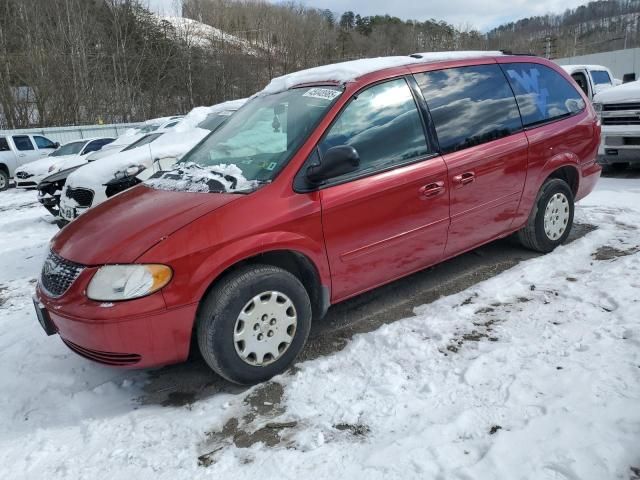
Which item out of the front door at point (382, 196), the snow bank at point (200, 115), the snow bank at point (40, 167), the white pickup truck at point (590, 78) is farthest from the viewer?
the snow bank at point (40, 167)

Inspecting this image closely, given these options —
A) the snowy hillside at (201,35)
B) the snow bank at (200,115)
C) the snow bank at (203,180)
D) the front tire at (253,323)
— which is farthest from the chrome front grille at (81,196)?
the snowy hillside at (201,35)

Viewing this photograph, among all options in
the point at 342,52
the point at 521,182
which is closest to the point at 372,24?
the point at 342,52

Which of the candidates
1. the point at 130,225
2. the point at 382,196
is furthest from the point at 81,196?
the point at 382,196

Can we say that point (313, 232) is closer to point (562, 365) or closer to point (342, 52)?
point (562, 365)

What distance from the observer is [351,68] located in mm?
3602

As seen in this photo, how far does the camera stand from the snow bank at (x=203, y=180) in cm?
310

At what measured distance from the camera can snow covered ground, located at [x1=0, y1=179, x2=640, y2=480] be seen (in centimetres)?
227

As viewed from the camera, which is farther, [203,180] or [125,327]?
[203,180]

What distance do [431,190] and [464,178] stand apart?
0.36 metres

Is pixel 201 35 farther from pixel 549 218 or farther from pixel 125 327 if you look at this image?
pixel 125 327

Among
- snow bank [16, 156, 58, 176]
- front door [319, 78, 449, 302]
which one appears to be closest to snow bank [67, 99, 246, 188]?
front door [319, 78, 449, 302]

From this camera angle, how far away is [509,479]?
2076 mm

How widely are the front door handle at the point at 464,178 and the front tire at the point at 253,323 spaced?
1.48 metres

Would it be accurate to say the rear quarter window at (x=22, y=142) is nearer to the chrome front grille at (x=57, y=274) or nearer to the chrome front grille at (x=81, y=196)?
the chrome front grille at (x=81, y=196)
